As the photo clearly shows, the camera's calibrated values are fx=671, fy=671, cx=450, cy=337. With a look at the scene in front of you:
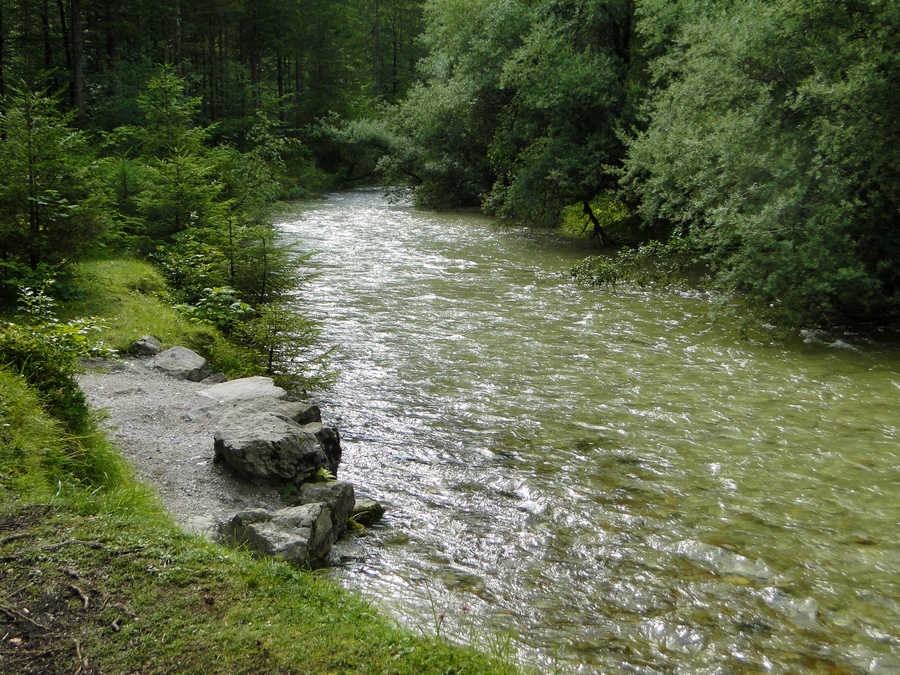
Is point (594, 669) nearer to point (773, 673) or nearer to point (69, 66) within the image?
point (773, 673)

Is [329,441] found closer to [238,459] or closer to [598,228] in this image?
[238,459]

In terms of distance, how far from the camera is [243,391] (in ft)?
25.8

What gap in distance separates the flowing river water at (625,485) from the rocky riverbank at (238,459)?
1.54 feet

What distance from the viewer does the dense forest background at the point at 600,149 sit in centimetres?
1111

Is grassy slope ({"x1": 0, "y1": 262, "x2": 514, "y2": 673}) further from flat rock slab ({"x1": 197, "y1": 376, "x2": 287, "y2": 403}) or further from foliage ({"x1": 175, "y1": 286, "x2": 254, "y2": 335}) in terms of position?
foliage ({"x1": 175, "y1": 286, "x2": 254, "y2": 335})

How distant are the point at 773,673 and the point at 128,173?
14641 mm

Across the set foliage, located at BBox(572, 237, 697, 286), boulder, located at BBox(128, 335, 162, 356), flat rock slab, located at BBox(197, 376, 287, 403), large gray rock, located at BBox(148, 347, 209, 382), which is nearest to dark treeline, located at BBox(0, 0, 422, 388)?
large gray rock, located at BBox(148, 347, 209, 382)

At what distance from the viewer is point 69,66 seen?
31234mm

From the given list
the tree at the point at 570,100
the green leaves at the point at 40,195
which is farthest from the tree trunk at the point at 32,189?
the tree at the point at 570,100

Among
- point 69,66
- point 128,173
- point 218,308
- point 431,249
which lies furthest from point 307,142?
point 218,308

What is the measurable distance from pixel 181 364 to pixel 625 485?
19.0ft

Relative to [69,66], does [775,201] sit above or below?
below

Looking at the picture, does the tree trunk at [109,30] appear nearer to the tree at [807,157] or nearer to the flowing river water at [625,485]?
the flowing river water at [625,485]

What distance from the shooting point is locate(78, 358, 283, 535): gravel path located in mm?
5887
